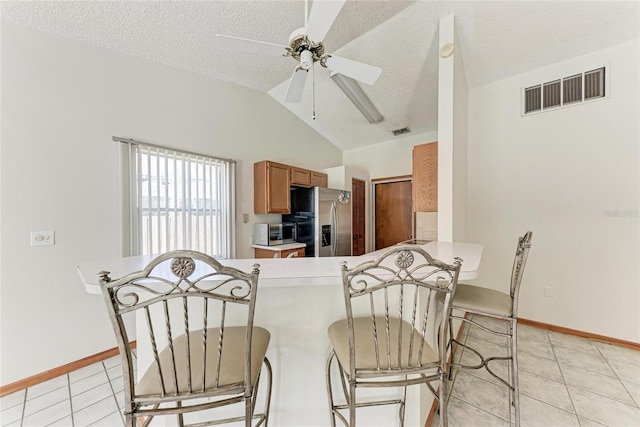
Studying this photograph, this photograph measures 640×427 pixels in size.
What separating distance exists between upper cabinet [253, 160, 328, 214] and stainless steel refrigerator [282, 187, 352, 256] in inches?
12.3

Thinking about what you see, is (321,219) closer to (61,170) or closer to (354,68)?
(354,68)

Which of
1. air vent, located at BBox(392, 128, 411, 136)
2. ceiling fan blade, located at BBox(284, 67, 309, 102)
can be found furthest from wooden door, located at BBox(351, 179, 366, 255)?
ceiling fan blade, located at BBox(284, 67, 309, 102)

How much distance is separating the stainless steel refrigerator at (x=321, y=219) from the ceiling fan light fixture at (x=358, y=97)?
1254 mm

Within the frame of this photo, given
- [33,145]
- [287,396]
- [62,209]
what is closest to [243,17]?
[33,145]

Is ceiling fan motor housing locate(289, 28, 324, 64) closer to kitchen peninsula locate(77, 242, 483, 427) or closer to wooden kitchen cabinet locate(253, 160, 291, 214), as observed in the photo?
kitchen peninsula locate(77, 242, 483, 427)

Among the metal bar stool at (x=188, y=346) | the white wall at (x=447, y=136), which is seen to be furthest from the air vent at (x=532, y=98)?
the metal bar stool at (x=188, y=346)

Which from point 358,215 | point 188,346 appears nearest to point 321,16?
point 188,346

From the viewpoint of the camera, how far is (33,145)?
6.26ft

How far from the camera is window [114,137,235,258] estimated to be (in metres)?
2.36

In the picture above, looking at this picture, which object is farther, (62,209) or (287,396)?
(62,209)

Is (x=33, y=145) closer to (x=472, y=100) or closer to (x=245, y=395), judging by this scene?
(x=245, y=395)

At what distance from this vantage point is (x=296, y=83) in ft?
6.43

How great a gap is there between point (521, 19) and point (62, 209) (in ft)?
14.1

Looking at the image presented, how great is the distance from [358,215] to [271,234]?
191 cm
